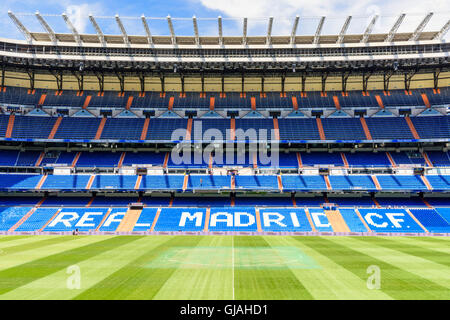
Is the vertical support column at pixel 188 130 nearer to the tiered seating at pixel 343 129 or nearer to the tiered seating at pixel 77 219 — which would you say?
the tiered seating at pixel 77 219

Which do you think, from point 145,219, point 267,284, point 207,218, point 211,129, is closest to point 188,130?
point 211,129

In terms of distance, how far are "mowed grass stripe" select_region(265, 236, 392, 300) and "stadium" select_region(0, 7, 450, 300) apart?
11719 mm

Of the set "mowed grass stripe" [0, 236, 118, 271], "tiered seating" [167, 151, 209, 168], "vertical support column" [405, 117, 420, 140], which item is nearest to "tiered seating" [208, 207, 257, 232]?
"tiered seating" [167, 151, 209, 168]

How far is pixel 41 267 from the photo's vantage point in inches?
626

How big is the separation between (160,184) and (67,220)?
1183cm

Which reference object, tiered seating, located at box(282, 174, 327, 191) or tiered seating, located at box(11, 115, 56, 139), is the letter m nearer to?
tiered seating, located at box(282, 174, 327, 191)

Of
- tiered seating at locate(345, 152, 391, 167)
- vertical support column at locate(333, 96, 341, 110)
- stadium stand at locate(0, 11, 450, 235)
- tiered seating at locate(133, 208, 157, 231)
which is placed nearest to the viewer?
tiered seating at locate(133, 208, 157, 231)

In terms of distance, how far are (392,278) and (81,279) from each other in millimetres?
14803

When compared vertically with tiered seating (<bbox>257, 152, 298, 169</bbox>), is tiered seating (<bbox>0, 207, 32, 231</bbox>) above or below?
below

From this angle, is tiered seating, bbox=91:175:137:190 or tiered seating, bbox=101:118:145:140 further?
tiered seating, bbox=101:118:145:140

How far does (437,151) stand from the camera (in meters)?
42.8

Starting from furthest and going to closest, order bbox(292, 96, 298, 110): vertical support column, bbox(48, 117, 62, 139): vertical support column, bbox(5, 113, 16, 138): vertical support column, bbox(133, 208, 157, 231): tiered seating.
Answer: bbox(292, 96, 298, 110): vertical support column
bbox(48, 117, 62, 139): vertical support column
bbox(5, 113, 16, 138): vertical support column
bbox(133, 208, 157, 231): tiered seating

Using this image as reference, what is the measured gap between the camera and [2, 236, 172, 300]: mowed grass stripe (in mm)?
11451
